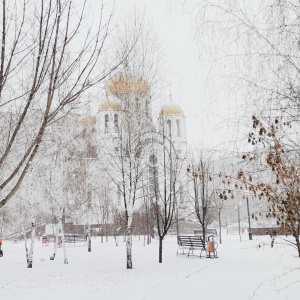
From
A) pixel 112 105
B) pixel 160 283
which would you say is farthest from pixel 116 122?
pixel 160 283

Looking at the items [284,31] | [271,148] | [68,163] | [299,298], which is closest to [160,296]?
[299,298]

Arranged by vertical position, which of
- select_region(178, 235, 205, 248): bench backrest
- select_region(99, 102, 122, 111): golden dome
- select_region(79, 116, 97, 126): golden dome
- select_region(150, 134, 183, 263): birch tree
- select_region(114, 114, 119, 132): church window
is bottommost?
select_region(178, 235, 205, 248): bench backrest

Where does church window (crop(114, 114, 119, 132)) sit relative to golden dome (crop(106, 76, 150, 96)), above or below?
below

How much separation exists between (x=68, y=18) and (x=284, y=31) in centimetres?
262

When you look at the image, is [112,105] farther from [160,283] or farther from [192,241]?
[192,241]

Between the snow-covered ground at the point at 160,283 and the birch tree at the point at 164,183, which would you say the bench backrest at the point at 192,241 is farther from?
the snow-covered ground at the point at 160,283

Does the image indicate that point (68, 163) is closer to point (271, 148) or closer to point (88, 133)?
point (88, 133)

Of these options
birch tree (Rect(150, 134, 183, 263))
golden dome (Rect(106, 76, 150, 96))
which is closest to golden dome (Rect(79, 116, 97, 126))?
birch tree (Rect(150, 134, 183, 263))


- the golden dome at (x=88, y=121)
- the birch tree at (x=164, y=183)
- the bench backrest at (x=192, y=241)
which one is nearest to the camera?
the birch tree at (x=164, y=183)

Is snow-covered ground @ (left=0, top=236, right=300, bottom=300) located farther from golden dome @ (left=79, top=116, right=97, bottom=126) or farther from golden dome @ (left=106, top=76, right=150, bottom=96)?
golden dome @ (left=79, top=116, right=97, bottom=126)

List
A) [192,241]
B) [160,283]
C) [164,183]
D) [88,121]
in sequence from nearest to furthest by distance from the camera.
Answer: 1. [160,283]
2. [164,183]
3. [192,241]
4. [88,121]

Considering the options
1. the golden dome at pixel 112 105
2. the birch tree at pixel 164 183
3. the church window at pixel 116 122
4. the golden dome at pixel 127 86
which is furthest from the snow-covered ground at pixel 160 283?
the golden dome at pixel 127 86

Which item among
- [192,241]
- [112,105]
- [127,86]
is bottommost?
[192,241]

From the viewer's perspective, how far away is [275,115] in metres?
4.80
